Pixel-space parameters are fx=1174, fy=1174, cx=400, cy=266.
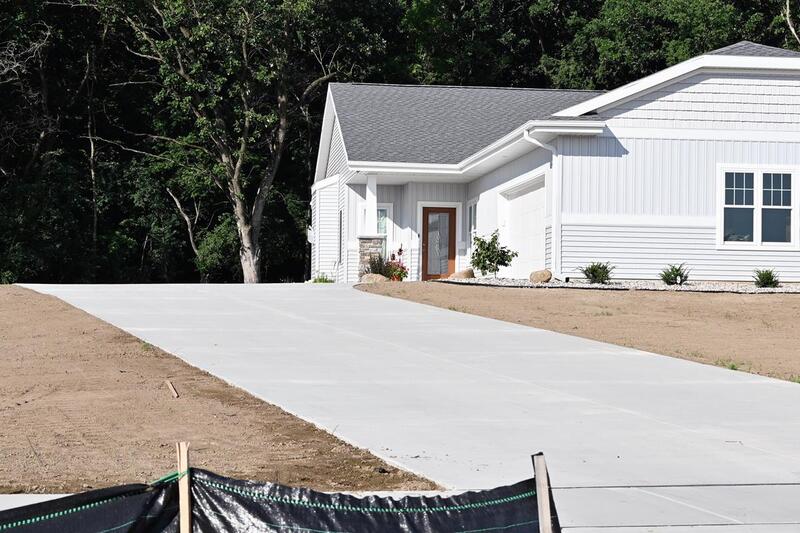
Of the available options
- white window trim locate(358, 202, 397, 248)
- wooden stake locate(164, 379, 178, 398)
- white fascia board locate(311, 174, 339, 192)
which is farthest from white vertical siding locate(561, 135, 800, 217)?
wooden stake locate(164, 379, 178, 398)

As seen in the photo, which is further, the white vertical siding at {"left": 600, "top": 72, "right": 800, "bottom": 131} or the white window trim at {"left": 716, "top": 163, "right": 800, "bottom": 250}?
the white vertical siding at {"left": 600, "top": 72, "right": 800, "bottom": 131}

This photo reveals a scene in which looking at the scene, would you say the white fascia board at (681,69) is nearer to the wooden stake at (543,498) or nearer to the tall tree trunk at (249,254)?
the tall tree trunk at (249,254)

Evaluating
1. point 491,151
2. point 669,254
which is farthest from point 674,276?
point 491,151

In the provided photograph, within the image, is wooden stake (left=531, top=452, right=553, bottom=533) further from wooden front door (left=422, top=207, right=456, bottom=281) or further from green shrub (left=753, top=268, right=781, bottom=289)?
wooden front door (left=422, top=207, right=456, bottom=281)

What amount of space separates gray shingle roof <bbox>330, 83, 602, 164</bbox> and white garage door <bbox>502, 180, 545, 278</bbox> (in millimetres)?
2576

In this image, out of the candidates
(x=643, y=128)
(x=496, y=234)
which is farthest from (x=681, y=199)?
(x=496, y=234)

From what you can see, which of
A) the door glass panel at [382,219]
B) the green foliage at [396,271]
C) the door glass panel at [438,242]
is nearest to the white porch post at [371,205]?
the green foliage at [396,271]

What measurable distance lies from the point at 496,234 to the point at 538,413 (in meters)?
16.5

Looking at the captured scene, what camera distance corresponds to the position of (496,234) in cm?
2684

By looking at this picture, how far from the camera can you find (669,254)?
82.2 feet

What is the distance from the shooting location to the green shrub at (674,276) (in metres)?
24.5

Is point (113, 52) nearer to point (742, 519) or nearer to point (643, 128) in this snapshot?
point (643, 128)

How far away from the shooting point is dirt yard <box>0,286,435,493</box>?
25.4ft

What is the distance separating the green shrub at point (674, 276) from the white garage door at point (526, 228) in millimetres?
2897
